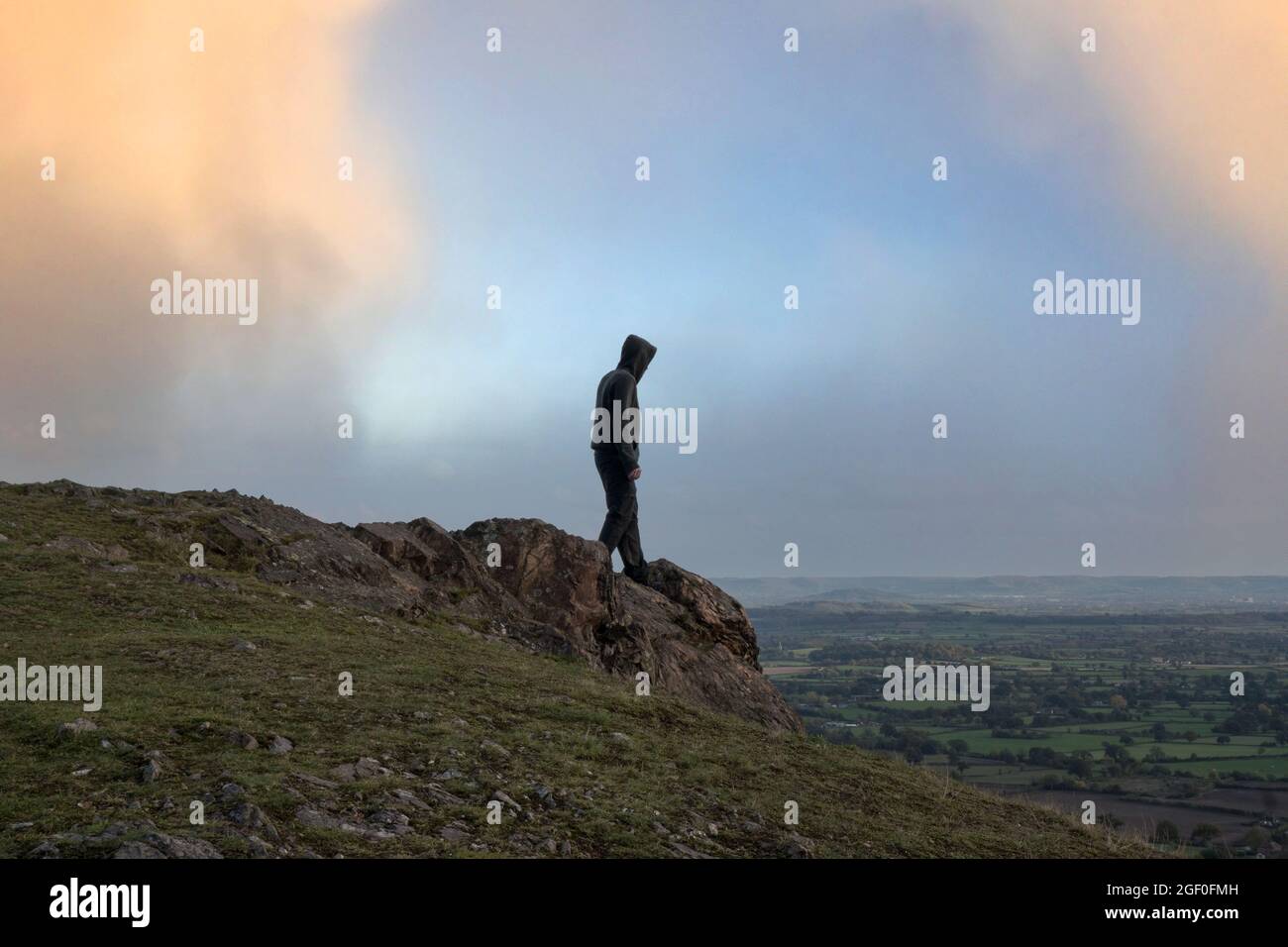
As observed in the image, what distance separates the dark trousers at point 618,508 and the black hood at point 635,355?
5.55 feet

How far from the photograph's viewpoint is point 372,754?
910 centimetres

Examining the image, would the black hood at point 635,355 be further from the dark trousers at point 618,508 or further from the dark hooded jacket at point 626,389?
the dark trousers at point 618,508

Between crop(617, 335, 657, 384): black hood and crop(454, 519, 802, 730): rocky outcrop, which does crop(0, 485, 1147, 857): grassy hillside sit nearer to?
crop(454, 519, 802, 730): rocky outcrop

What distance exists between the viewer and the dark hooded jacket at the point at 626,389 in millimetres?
19141

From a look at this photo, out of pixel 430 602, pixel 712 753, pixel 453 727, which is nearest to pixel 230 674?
pixel 453 727

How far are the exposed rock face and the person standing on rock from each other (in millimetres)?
844

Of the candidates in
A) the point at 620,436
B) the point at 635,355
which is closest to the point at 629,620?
the point at 620,436

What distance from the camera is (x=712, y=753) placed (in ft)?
37.9

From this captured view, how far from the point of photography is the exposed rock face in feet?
57.2

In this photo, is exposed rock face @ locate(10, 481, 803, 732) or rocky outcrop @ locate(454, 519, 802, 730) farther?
rocky outcrop @ locate(454, 519, 802, 730)

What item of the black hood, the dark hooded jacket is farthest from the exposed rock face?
the black hood

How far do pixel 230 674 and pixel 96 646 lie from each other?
1.94 metres

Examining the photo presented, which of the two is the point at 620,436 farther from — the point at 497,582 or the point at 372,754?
the point at 372,754

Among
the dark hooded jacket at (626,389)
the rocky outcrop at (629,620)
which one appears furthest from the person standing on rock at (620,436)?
the rocky outcrop at (629,620)
